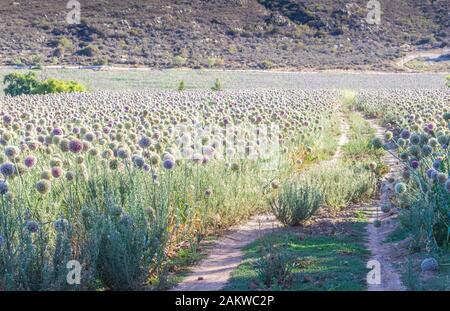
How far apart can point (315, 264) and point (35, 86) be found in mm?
27629

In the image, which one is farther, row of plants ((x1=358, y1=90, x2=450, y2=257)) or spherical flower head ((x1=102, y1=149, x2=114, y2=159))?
spherical flower head ((x1=102, y1=149, x2=114, y2=159))

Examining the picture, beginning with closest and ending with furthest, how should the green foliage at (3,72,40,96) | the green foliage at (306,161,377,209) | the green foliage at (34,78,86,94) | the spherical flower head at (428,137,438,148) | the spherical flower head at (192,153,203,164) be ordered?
1. the spherical flower head at (192,153,203,164)
2. the spherical flower head at (428,137,438,148)
3. the green foliage at (306,161,377,209)
4. the green foliage at (34,78,86,94)
5. the green foliage at (3,72,40,96)

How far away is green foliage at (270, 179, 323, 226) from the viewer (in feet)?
28.9

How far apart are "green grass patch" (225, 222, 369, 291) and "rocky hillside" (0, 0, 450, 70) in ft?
191

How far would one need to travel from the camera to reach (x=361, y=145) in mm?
16484

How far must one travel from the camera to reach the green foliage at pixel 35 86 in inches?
1187

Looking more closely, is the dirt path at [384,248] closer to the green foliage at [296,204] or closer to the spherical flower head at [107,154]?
the green foliage at [296,204]

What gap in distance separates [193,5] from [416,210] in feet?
253

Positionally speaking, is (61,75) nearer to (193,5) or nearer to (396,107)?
(396,107)

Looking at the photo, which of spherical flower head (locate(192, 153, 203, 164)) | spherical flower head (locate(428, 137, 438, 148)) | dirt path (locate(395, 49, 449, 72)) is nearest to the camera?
spherical flower head (locate(192, 153, 203, 164))

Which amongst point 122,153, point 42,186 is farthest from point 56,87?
point 42,186

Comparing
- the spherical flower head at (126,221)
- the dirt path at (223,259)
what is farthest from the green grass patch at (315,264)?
the spherical flower head at (126,221)

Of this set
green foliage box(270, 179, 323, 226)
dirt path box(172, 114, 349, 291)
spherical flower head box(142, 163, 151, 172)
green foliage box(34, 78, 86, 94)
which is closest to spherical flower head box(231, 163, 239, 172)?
dirt path box(172, 114, 349, 291)

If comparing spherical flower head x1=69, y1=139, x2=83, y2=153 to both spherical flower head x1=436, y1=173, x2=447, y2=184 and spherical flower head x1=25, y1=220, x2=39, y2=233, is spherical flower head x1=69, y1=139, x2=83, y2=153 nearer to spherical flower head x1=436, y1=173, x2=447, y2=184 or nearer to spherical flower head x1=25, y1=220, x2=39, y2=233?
spherical flower head x1=25, y1=220, x2=39, y2=233
